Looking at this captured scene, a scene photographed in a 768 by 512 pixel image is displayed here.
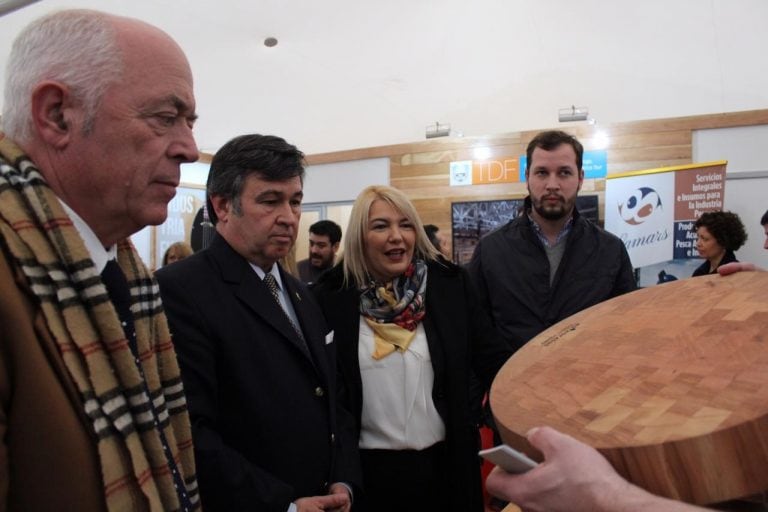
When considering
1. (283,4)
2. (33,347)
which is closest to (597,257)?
(33,347)

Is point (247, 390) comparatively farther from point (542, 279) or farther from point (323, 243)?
point (323, 243)

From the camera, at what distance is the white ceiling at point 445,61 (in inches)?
262

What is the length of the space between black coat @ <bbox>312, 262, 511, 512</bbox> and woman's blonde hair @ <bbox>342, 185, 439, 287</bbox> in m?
0.05

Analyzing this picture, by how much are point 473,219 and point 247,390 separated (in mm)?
6387

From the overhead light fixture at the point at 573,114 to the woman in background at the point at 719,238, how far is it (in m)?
2.82

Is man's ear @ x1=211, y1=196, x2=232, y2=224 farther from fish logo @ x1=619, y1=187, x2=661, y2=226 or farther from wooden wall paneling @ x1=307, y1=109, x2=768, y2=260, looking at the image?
wooden wall paneling @ x1=307, y1=109, x2=768, y2=260

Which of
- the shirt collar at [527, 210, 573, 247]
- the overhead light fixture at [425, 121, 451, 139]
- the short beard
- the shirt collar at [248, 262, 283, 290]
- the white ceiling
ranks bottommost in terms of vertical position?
the shirt collar at [248, 262, 283, 290]

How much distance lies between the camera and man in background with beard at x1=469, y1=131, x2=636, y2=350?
87.2 inches

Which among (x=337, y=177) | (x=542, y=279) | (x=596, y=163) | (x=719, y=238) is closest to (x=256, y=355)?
(x=542, y=279)

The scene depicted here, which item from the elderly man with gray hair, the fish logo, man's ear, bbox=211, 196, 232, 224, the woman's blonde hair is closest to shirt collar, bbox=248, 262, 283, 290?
man's ear, bbox=211, 196, 232, 224

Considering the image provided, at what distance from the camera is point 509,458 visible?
2.35 ft

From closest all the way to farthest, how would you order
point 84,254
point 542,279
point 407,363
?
point 84,254, point 407,363, point 542,279

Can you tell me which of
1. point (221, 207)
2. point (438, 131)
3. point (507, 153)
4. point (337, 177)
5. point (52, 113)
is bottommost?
point (221, 207)

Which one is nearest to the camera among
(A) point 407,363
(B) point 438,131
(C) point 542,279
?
(A) point 407,363
